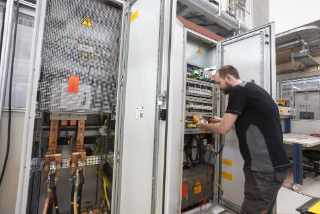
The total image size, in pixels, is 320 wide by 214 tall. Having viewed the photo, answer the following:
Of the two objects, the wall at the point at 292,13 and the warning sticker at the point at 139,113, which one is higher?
the wall at the point at 292,13

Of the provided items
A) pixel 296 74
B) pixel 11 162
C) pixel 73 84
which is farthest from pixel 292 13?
pixel 11 162

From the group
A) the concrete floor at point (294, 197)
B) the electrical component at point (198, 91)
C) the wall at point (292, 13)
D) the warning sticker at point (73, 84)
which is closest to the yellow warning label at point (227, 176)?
the concrete floor at point (294, 197)

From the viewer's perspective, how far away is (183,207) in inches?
70.3

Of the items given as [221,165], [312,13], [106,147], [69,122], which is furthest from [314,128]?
[69,122]

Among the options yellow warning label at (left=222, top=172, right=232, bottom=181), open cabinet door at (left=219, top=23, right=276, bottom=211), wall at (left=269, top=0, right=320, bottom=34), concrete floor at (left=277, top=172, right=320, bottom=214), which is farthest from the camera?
wall at (left=269, top=0, right=320, bottom=34)

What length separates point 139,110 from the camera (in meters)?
1.21

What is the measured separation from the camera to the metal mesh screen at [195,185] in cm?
179

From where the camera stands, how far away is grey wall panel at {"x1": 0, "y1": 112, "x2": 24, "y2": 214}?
4.49 ft

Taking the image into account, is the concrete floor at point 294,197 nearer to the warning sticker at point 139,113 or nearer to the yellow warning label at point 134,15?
the warning sticker at point 139,113

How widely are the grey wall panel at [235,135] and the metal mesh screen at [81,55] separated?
1440 millimetres

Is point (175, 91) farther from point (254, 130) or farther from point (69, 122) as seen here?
point (69, 122)

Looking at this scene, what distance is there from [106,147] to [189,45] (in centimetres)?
180

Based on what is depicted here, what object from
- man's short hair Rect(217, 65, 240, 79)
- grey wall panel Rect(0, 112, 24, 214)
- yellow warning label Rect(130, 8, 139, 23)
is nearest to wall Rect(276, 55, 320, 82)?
man's short hair Rect(217, 65, 240, 79)

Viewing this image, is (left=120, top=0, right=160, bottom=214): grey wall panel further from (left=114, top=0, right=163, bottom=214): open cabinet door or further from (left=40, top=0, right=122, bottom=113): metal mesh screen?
(left=40, top=0, right=122, bottom=113): metal mesh screen
